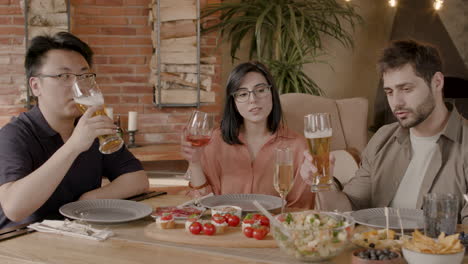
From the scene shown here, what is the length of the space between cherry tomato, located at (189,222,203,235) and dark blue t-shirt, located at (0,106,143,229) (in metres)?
0.55

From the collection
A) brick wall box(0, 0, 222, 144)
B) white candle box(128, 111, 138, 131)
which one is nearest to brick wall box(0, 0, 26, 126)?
brick wall box(0, 0, 222, 144)

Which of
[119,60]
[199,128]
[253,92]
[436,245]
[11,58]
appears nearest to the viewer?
[436,245]

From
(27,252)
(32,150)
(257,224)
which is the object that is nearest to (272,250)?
(257,224)

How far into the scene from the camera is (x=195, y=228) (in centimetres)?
154

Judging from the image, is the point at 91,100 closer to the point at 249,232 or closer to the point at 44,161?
the point at 44,161

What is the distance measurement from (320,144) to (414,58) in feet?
2.34

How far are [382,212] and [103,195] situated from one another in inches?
39.8

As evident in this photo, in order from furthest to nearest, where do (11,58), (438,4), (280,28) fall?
(438,4) < (280,28) < (11,58)

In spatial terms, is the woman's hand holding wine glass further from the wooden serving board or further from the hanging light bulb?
the hanging light bulb

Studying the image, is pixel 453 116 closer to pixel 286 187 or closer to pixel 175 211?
pixel 286 187

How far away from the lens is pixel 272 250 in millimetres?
1451

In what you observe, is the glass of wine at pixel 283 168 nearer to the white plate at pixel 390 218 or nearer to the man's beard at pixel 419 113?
the white plate at pixel 390 218

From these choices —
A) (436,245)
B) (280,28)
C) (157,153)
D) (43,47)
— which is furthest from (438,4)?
(436,245)

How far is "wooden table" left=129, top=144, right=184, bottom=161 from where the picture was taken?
4.00m
